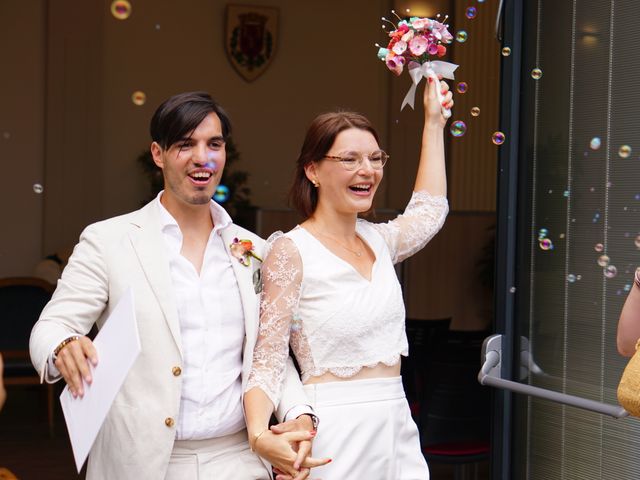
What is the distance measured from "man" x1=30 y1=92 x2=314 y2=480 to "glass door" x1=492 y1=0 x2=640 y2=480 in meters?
1.10

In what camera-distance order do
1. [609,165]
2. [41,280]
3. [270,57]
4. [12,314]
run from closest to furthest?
[609,165]
[12,314]
[41,280]
[270,57]

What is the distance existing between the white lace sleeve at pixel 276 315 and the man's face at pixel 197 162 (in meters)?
0.25

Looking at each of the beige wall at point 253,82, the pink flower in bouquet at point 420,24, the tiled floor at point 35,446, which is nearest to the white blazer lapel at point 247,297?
the pink flower in bouquet at point 420,24

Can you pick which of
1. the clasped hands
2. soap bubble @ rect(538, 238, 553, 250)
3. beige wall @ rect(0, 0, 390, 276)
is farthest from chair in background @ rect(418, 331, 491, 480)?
beige wall @ rect(0, 0, 390, 276)

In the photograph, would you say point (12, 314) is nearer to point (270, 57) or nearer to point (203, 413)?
point (270, 57)

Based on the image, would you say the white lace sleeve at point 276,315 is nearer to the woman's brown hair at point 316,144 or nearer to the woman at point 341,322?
the woman at point 341,322

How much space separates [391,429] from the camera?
8.41ft

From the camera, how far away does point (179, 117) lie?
2.43 meters

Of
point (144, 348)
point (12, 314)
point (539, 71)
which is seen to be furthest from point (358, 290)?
point (12, 314)

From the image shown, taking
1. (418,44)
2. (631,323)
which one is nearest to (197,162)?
(418,44)

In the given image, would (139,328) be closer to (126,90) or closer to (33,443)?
(33,443)

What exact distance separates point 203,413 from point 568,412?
150cm

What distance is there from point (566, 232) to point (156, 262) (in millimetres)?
1526

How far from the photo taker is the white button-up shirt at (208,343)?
236cm
